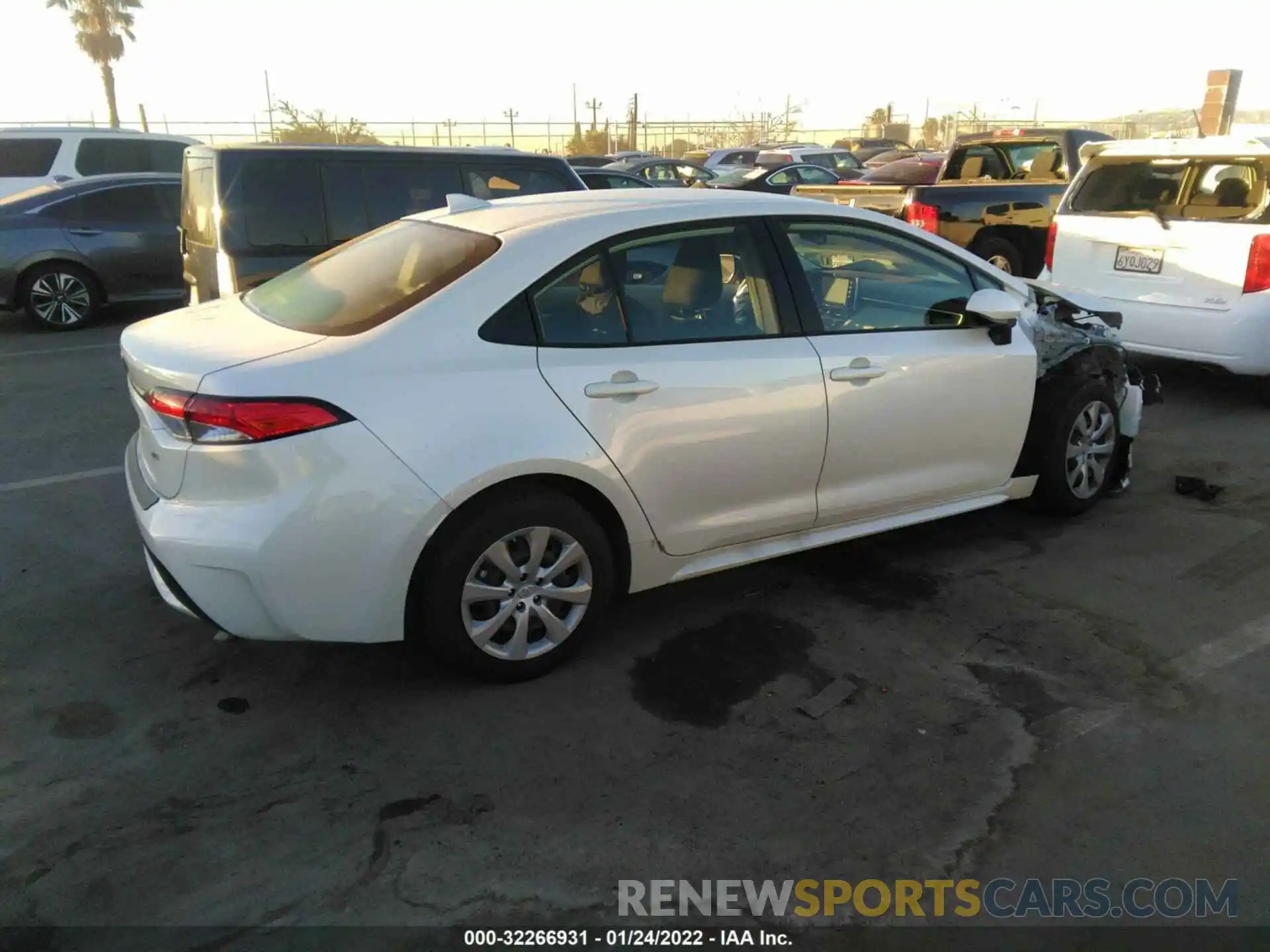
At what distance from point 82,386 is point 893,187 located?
7636 mm

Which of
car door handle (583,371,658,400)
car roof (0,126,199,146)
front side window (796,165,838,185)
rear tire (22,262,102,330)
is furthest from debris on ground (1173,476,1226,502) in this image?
front side window (796,165,838,185)

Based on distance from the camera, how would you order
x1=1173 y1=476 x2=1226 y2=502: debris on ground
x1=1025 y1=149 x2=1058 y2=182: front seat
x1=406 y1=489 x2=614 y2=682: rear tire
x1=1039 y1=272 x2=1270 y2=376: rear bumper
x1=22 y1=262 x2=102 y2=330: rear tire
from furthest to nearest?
x1=1025 y1=149 x2=1058 y2=182: front seat
x1=22 y1=262 x2=102 y2=330: rear tire
x1=1039 y1=272 x2=1270 y2=376: rear bumper
x1=1173 y1=476 x2=1226 y2=502: debris on ground
x1=406 y1=489 x2=614 y2=682: rear tire

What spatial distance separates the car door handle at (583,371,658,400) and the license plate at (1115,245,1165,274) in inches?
194

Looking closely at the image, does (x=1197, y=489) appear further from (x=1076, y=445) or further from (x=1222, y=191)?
(x=1222, y=191)

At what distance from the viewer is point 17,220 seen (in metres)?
9.64

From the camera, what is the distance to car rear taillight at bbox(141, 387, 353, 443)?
3.00 m

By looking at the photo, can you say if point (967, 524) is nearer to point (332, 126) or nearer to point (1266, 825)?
point (1266, 825)

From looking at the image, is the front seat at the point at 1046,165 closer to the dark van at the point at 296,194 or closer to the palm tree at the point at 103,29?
the dark van at the point at 296,194

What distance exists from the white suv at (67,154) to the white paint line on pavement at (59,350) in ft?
14.1

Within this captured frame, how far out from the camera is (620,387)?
3.48 meters

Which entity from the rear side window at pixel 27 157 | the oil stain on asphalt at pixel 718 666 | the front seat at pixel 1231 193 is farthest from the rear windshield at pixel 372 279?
the rear side window at pixel 27 157

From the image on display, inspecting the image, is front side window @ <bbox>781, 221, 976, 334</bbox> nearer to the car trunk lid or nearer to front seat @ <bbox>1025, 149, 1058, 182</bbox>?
the car trunk lid

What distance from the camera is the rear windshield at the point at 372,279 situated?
3.42 m

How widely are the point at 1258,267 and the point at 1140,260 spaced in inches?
30.9
